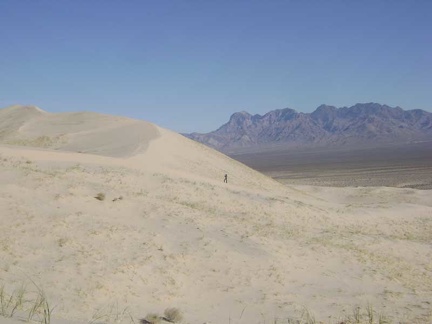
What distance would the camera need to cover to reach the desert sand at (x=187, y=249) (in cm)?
966

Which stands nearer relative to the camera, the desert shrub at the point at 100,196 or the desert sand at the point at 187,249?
the desert sand at the point at 187,249

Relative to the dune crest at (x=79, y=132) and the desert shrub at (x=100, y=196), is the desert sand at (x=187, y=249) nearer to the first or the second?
the desert shrub at (x=100, y=196)

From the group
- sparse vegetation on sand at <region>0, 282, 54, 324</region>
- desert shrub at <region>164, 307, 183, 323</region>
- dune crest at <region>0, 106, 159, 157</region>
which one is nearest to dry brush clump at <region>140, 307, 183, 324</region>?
desert shrub at <region>164, 307, 183, 323</region>

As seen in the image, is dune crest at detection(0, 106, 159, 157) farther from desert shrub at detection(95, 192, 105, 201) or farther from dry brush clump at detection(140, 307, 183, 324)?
→ dry brush clump at detection(140, 307, 183, 324)

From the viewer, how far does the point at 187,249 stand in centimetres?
1269

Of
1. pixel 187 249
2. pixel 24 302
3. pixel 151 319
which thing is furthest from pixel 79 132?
pixel 151 319

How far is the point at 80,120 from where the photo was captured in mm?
A: 43594

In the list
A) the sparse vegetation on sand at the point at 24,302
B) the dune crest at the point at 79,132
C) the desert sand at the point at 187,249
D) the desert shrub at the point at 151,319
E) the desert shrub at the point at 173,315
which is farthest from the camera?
the dune crest at the point at 79,132

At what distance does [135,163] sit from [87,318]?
51.6 ft

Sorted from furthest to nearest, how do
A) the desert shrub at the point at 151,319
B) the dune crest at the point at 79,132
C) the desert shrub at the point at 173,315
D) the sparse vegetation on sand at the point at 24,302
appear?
the dune crest at the point at 79,132 → the desert shrub at the point at 173,315 → the desert shrub at the point at 151,319 → the sparse vegetation on sand at the point at 24,302

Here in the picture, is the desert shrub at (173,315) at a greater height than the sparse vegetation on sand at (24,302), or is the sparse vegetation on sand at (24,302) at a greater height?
the sparse vegetation on sand at (24,302)

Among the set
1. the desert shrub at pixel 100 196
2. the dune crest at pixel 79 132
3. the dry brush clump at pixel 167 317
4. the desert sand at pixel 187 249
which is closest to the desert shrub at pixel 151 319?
the dry brush clump at pixel 167 317

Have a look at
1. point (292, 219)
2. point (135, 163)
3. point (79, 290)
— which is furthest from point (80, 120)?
point (79, 290)

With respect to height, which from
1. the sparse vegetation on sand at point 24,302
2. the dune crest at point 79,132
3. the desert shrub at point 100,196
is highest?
the dune crest at point 79,132
